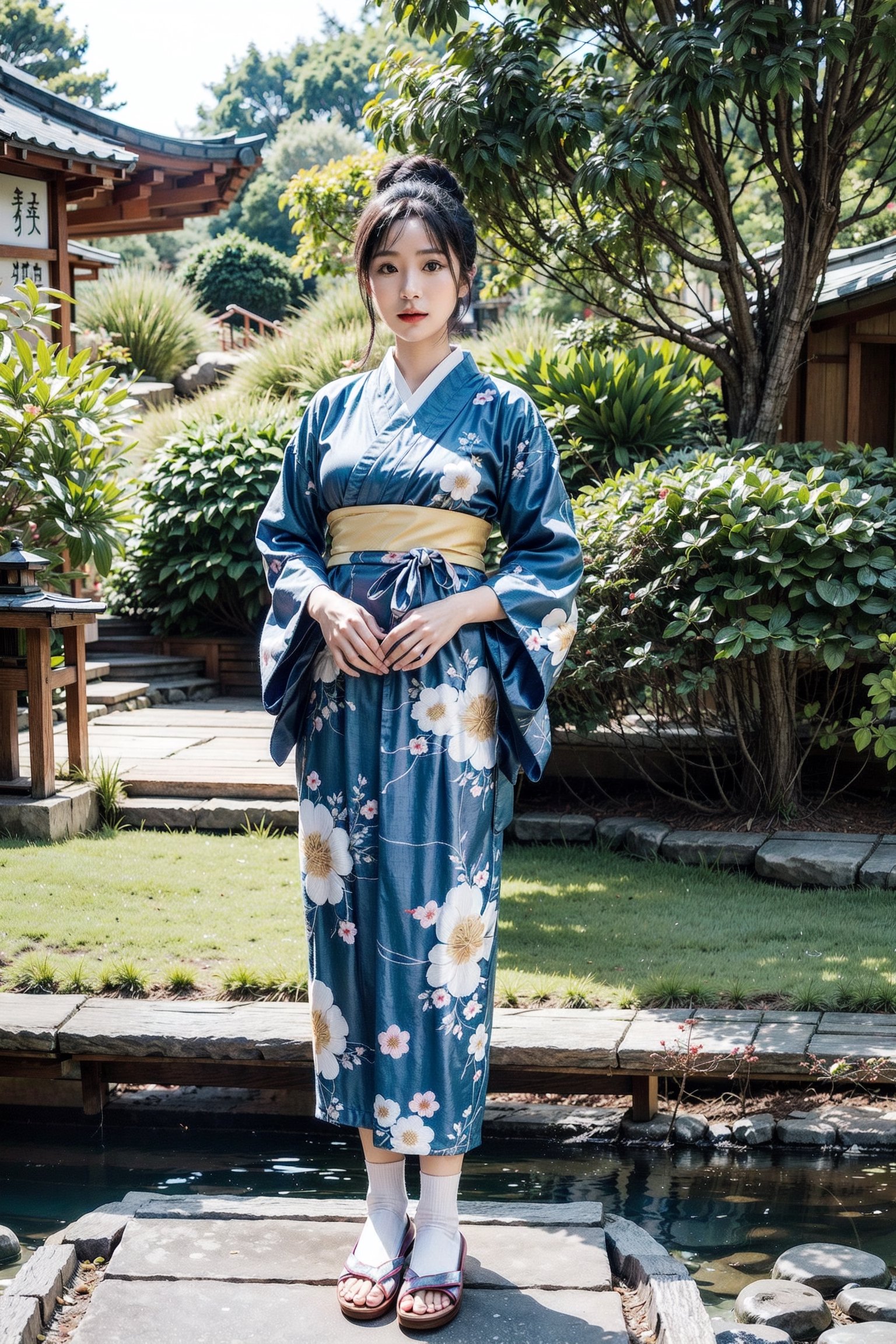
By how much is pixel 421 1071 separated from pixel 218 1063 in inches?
59.6

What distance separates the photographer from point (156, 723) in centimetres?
764

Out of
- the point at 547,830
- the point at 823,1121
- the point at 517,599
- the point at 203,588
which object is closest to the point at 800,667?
the point at 547,830

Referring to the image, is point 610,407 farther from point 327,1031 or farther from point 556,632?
point 327,1031

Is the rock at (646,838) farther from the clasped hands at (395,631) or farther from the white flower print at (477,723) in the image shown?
the clasped hands at (395,631)

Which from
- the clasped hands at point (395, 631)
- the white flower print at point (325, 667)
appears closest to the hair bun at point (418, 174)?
the clasped hands at point (395, 631)

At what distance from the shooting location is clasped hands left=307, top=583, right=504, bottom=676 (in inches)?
84.2

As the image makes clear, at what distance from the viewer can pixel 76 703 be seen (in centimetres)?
577

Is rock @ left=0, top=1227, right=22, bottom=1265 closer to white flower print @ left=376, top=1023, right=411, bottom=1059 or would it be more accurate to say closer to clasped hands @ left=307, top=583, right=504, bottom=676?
white flower print @ left=376, top=1023, right=411, bottom=1059

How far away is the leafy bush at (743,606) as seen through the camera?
4691 millimetres

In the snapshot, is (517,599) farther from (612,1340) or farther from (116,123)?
(116,123)

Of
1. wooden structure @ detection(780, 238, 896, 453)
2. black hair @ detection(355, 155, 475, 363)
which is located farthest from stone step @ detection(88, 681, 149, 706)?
black hair @ detection(355, 155, 475, 363)

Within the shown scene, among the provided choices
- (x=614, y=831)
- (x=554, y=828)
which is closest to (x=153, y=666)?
(x=554, y=828)

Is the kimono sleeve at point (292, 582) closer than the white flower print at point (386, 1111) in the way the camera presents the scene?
No

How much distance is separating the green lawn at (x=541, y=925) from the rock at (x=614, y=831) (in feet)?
0.30
